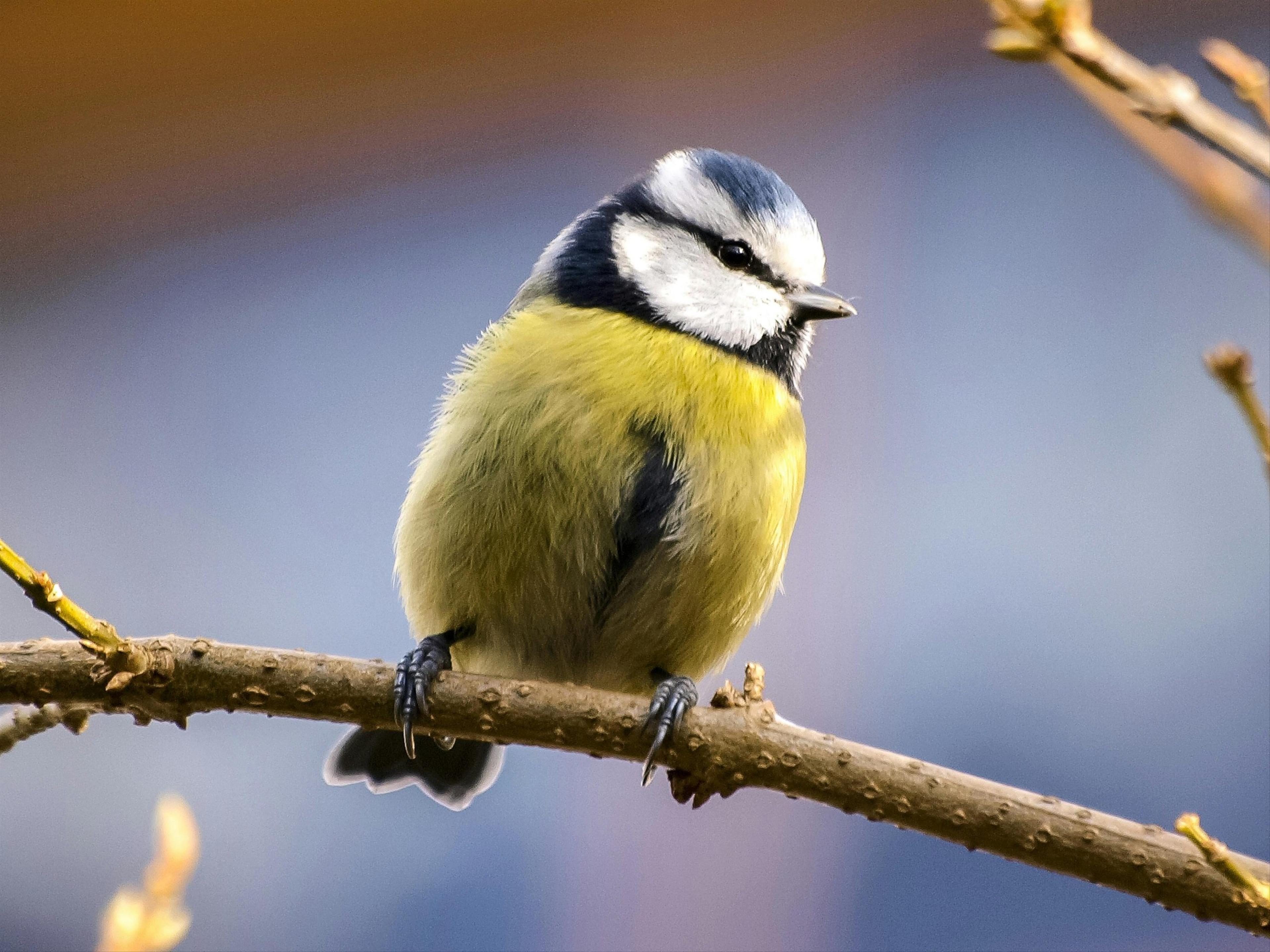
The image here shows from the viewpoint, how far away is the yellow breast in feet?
4.22

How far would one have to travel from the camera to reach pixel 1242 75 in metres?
0.48

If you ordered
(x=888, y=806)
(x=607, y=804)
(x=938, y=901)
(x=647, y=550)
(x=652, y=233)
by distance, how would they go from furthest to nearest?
1. (x=607, y=804)
2. (x=938, y=901)
3. (x=652, y=233)
4. (x=647, y=550)
5. (x=888, y=806)

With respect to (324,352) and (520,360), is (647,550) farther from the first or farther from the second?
(324,352)

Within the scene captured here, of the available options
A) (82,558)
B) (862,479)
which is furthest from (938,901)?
(82,558)

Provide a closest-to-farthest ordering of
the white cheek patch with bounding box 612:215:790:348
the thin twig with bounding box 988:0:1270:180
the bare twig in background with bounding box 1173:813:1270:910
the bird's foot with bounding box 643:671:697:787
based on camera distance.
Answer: the thin twig with bounding box 988:0:1270:180, the bare twig in background with bounding box 1173:813:1270:910, the bird's foot with bounding box 643:671:697:787, the white cheek patch with bounding box 612:215:790:348

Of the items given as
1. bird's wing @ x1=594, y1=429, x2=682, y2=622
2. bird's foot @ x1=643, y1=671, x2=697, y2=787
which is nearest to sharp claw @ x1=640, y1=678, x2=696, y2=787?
bird's foot @ x1=643, y1=671, x2=697, y2=787

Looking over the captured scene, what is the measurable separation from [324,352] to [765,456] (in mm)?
1441

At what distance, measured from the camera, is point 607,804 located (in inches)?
97.7

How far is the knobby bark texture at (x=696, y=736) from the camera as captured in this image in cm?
96

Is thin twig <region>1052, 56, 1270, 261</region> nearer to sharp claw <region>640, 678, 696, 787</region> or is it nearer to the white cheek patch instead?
sharp claw <region>640, 678, 696, 787</region>

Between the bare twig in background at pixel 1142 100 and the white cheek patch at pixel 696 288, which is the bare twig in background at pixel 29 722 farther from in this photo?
the bare twig in background at pixel 1142 100

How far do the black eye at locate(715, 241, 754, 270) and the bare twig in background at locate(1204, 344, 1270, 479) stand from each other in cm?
102

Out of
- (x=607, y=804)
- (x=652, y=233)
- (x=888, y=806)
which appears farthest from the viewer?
(x=607, y=804)

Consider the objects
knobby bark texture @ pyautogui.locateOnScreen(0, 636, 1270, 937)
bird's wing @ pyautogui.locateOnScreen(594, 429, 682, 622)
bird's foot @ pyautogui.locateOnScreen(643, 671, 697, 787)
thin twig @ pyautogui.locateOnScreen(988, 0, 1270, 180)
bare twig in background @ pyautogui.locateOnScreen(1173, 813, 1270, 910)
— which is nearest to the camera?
thin twig @ pyautogui.locateOnScreen(988, 0, 1270, 180)
